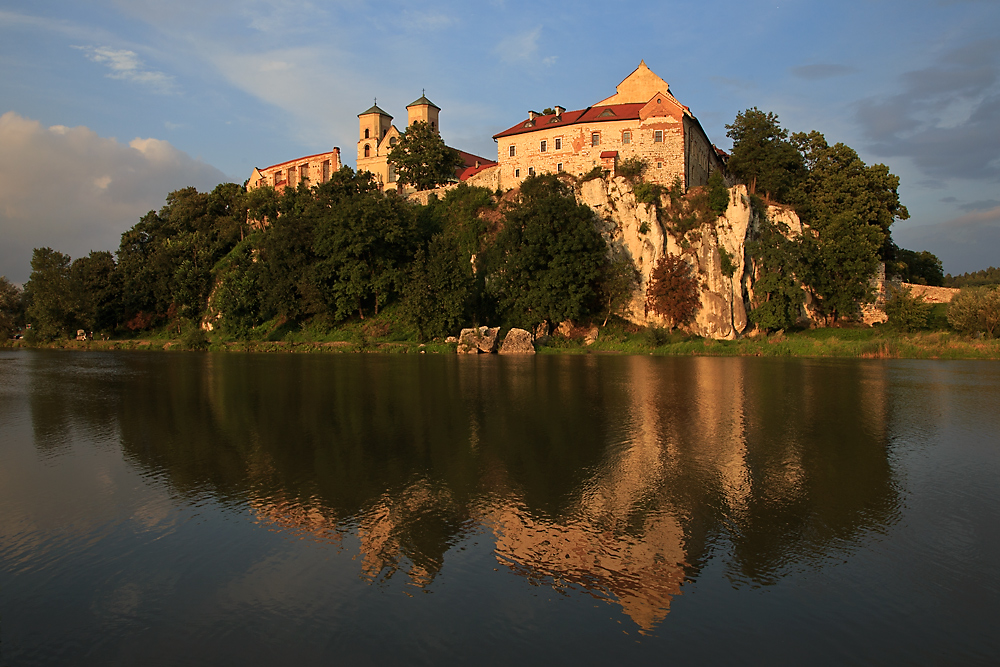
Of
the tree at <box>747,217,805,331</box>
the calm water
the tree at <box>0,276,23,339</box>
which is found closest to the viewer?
the calm water

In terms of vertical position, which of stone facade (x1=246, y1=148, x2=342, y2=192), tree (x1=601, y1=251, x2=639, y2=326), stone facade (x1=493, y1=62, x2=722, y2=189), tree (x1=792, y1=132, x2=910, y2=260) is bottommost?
tree (x1=601, y1=251, x2=639, y2=326)

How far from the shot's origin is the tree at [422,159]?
219ft

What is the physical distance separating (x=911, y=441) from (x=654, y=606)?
10838 mm

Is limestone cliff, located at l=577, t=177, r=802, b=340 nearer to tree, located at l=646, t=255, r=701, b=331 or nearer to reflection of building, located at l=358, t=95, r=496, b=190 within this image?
tree, located at l=646, t=255, r=701, b=331

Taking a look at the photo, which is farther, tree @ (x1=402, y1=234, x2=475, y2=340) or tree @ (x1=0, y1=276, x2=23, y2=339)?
tree @ (x1=0, y1=276, x2=23, y2=339)

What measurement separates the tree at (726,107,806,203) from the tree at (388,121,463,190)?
2898 centimetres

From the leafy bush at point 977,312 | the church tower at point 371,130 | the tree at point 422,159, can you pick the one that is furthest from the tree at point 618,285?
the church tower at point 371,130

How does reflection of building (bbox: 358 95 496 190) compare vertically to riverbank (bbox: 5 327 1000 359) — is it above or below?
above

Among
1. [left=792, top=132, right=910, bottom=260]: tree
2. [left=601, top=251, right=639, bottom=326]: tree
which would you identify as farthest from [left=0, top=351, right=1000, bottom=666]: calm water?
[left=792, top=132, right=910, bottom=260]: tree

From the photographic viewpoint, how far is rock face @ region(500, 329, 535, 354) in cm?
4684

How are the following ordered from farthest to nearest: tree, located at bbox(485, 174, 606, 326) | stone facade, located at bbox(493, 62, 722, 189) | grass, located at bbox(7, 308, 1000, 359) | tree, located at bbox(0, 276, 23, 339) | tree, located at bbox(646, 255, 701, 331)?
1. tree, located at bbox(0, 276, 23, 339)
2. stone facade, located at bbox(493, 62, 722, 189)
3. tree, located at bbox(646, 255, 701, 331)
4. tree, located at bbox(485, 174, 606, 326)
5. grass, located at bbox(7, 308, 1000, 359)

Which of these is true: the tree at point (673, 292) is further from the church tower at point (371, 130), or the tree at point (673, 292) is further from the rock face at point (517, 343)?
the church tower at point (371, 130)

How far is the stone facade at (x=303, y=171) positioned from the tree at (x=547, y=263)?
45.2 m

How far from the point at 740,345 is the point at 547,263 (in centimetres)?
1573
